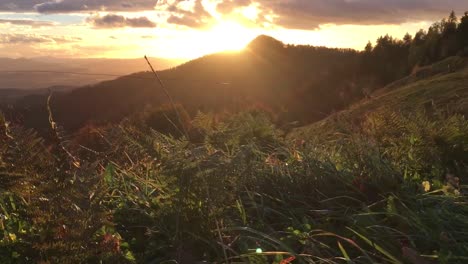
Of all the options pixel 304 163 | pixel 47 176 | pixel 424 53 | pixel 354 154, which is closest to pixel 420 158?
pixel 354 154

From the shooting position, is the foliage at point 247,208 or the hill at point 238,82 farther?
the hill at point 238,82

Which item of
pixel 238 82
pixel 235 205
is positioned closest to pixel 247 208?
pixel 235 205

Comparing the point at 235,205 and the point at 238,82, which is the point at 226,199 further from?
the point at 238,82

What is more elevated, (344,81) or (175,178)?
(175,178)

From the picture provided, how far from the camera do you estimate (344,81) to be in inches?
2242

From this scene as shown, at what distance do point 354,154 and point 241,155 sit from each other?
890 mm

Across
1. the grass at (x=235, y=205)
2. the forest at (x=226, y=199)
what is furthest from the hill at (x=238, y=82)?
the grass at (x=235, y=205)

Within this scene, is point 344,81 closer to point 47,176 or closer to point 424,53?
point 424,53

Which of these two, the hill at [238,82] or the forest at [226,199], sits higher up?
the forest at [226,199]

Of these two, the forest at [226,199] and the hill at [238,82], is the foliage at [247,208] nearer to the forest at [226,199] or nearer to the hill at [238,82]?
the forest at [226,199]

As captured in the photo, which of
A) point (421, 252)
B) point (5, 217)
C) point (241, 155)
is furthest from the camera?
point (241, 155)

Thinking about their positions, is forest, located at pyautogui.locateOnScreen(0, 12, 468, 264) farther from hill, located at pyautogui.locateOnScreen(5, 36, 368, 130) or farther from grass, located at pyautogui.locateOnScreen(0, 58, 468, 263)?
hill, located at pyautogui.locateOnScreen(5, 36, 368, 130)

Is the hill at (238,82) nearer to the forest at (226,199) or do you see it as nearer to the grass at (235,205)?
the forest at (226,199)

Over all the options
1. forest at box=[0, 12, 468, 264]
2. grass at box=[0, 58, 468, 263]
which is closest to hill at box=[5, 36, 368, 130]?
forest at box=[0, 12, 468, 264]
